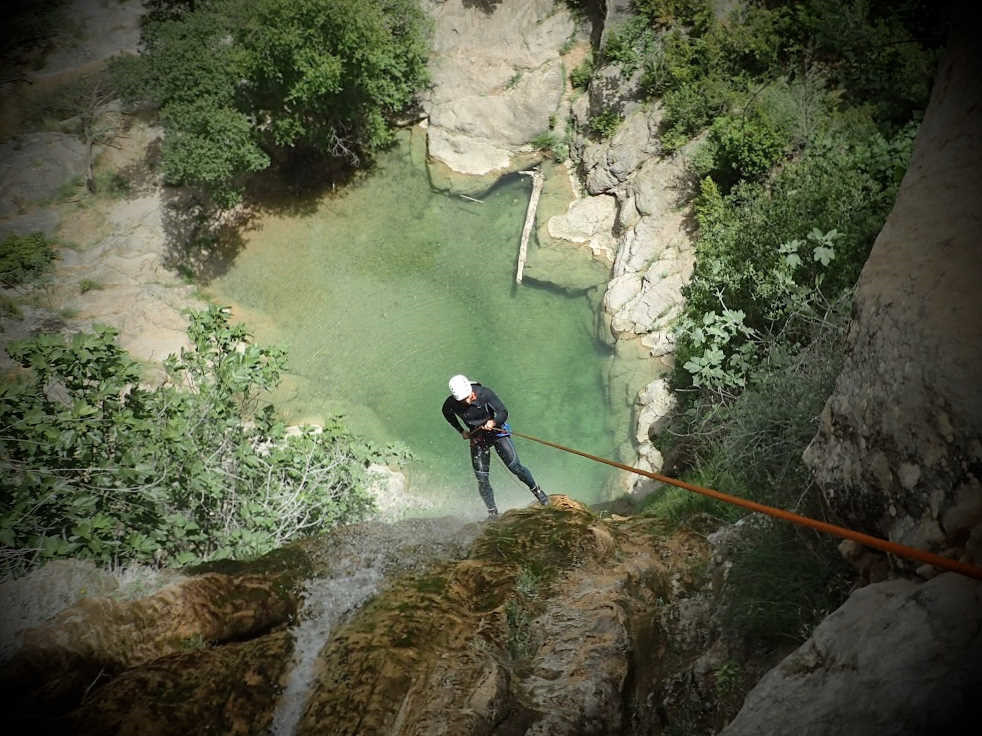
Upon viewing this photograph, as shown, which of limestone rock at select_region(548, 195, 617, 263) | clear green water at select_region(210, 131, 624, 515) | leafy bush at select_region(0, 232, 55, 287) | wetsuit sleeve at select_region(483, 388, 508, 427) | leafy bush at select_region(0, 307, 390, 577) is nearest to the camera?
leafy bush at select_region(0, 307, 390, 577)

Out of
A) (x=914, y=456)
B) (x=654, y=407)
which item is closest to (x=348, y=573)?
(x=914, y=456)

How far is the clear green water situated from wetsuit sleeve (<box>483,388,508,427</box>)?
10.5 ft

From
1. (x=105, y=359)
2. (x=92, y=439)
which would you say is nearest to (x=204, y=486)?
(x=92, y=439)

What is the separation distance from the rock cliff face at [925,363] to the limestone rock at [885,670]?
17.8 inches

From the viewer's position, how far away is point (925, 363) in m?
3.56

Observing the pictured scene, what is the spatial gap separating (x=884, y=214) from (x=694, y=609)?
5838mm

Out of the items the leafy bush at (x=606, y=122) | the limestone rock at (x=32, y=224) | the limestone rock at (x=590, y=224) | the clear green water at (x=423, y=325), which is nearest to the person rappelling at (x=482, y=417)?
the clear green water at (x=423, y=325)

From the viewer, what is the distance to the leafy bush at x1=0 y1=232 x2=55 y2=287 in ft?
45.4

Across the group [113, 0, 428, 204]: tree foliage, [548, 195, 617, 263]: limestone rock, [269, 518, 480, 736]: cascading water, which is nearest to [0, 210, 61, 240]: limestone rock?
[113, 0, 428, 204]: tree foliage

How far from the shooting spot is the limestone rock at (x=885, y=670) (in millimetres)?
2408

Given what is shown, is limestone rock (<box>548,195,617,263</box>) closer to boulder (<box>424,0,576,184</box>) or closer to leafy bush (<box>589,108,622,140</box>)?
leafy bush (<box>589,108,622,140</box>)

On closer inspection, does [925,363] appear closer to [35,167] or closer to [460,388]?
[460,388]

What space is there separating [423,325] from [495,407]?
20.8ft

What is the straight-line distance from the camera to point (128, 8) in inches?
802
